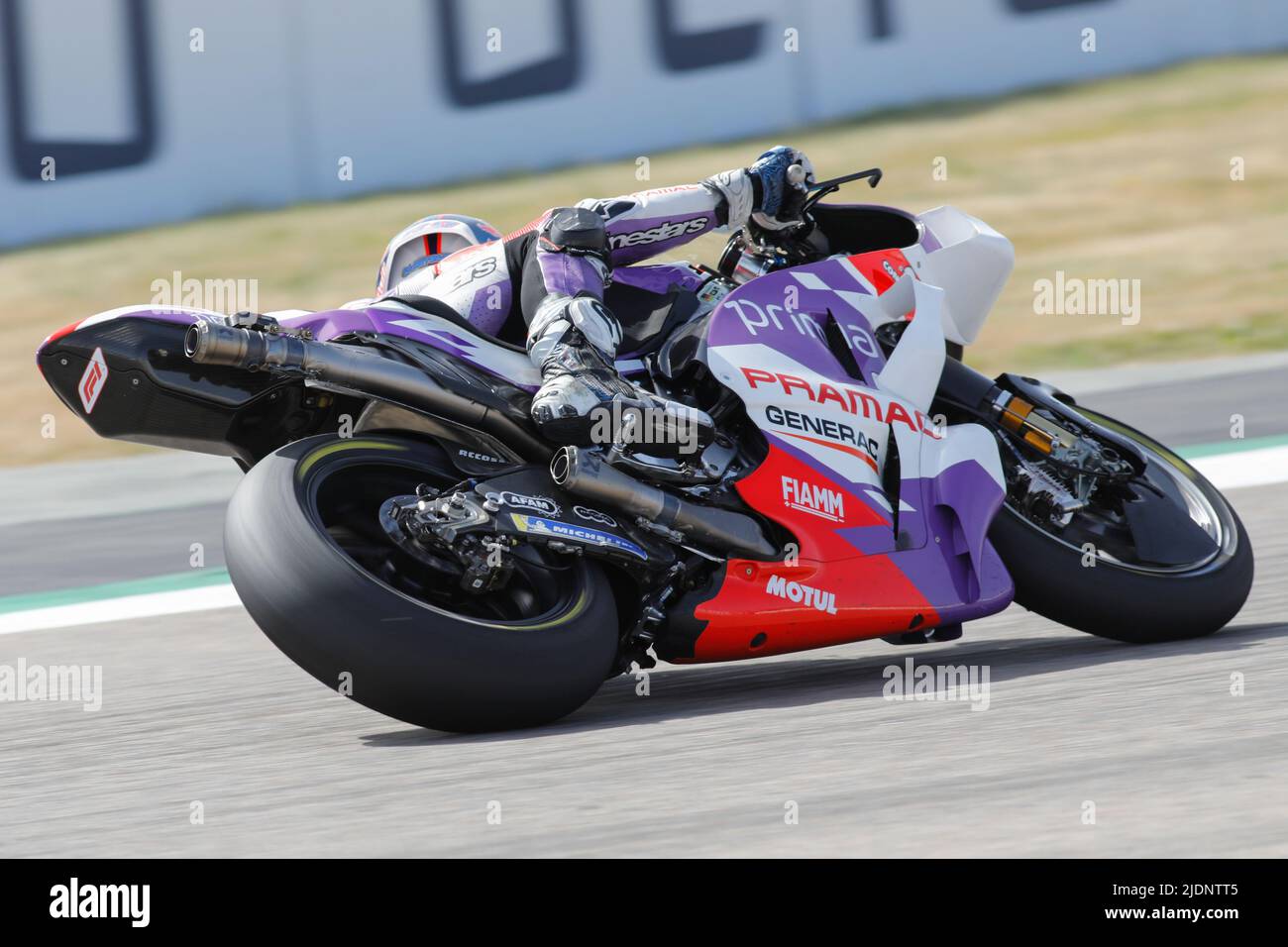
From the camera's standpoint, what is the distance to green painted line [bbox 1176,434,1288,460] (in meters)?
8.69

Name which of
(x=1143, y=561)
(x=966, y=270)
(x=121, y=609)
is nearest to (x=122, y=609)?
(x=121, y=609)

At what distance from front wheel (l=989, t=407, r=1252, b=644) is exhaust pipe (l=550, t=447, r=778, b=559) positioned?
0.74 m

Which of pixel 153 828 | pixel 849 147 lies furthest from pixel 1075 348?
pixel 153 828

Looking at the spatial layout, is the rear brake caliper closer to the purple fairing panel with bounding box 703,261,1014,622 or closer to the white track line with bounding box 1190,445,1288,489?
the purple fairing panel with bounding box 703,261,1014,622

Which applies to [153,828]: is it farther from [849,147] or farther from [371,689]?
[849,147]

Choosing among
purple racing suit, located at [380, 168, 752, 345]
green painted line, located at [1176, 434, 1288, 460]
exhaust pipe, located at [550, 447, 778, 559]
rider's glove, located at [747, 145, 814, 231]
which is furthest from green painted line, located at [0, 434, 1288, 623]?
A: green painted line, located at [1176, 434, 1288, 460]

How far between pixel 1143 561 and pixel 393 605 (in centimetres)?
222

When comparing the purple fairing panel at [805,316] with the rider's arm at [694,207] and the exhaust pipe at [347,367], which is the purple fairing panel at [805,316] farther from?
the exhaust pipe at [347,367]

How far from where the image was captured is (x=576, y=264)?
471 cm

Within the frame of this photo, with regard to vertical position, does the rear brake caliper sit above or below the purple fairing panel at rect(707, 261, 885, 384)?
below

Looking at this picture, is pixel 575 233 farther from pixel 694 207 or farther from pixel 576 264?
pixel 694 207

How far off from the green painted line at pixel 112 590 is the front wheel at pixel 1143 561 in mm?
3573

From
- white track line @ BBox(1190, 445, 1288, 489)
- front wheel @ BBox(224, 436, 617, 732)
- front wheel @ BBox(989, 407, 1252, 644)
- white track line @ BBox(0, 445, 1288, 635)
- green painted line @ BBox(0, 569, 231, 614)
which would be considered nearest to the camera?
front wheel @ BBox(224, 436, 617, 732)

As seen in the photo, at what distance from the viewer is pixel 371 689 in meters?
4.18
